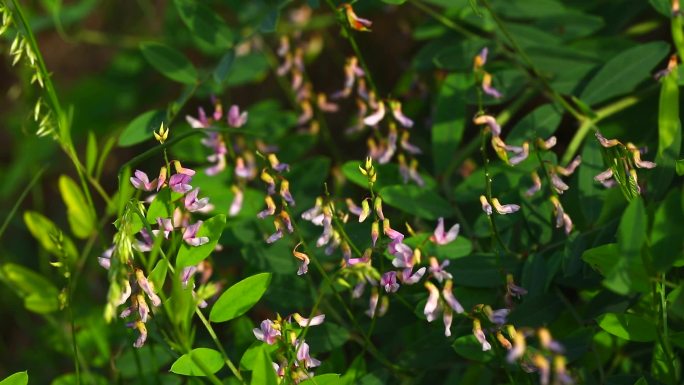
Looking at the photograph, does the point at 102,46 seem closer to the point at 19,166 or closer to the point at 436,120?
the point at 19,166

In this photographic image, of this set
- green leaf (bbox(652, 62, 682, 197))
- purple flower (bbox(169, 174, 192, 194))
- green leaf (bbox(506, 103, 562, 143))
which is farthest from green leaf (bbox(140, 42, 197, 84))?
green leaf (bbox(652, 62, 682, 197))

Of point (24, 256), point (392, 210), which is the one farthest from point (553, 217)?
point (24, 256)

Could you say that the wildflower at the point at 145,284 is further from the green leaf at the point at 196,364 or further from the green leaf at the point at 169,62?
the green leaf at the point at 169,62

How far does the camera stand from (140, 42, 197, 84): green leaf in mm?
1525

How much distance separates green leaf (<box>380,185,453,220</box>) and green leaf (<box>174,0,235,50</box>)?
444 millimetres

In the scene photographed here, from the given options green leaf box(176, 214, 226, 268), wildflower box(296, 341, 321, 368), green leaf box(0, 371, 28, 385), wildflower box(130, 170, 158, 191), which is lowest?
wildflower box(296, 341, 321, 368)

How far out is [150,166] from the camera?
83.0 inches

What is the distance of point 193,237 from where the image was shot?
1.12m

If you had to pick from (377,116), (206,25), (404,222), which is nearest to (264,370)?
(404,222)

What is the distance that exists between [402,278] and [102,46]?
6.47 ft

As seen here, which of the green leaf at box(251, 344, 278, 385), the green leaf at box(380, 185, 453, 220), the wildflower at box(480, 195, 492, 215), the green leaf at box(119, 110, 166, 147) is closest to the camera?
the green leaf at box(251, 344, 278, 385)

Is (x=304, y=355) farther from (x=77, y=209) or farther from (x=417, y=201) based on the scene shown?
(x=77, y=209)

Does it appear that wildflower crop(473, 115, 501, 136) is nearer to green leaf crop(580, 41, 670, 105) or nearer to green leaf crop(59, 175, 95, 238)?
green leaf crop(580, 41, 670, 105)

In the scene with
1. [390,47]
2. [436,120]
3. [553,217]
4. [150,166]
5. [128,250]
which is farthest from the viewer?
[390,47]
